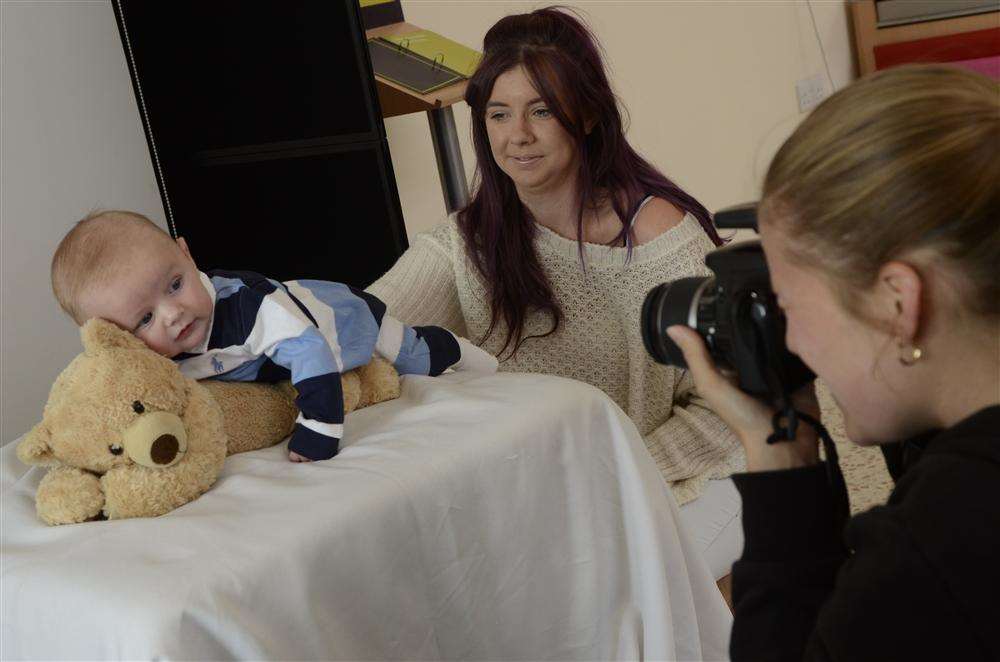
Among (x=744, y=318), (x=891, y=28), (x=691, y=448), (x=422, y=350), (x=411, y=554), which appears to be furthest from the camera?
(x=891, y=28)

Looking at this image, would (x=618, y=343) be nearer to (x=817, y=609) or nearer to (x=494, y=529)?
(x=494, y=529)

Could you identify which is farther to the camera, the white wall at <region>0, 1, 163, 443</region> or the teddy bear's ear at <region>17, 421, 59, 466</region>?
the white wall at <region>0, 1, 163, 443</region>

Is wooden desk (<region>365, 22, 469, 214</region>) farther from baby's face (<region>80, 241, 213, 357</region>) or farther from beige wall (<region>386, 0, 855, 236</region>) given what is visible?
baby's face (<region>80, 241, 213, 357</region>)

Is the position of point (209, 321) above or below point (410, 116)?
below

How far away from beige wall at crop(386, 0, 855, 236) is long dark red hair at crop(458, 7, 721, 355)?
142 cm

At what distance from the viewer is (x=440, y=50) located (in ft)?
7.77

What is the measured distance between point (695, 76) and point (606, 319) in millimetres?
2402

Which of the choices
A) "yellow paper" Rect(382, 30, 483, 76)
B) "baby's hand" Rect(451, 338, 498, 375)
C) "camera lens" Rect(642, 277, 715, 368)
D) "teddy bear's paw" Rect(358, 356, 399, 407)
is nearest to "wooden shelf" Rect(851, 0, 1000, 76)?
"yellow paper" Rect(382, 30, 483, 76)

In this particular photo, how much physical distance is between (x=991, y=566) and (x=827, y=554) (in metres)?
0.16

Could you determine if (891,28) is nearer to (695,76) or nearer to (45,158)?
(695,76)

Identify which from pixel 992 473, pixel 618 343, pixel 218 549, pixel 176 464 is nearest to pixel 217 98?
pixel 618 343

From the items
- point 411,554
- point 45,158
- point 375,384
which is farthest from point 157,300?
point 45,158

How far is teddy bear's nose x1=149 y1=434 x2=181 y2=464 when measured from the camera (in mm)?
1006

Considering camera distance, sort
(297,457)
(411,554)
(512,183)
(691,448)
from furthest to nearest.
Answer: (512,183) < (691,448) < (297,457) < (411,554)
